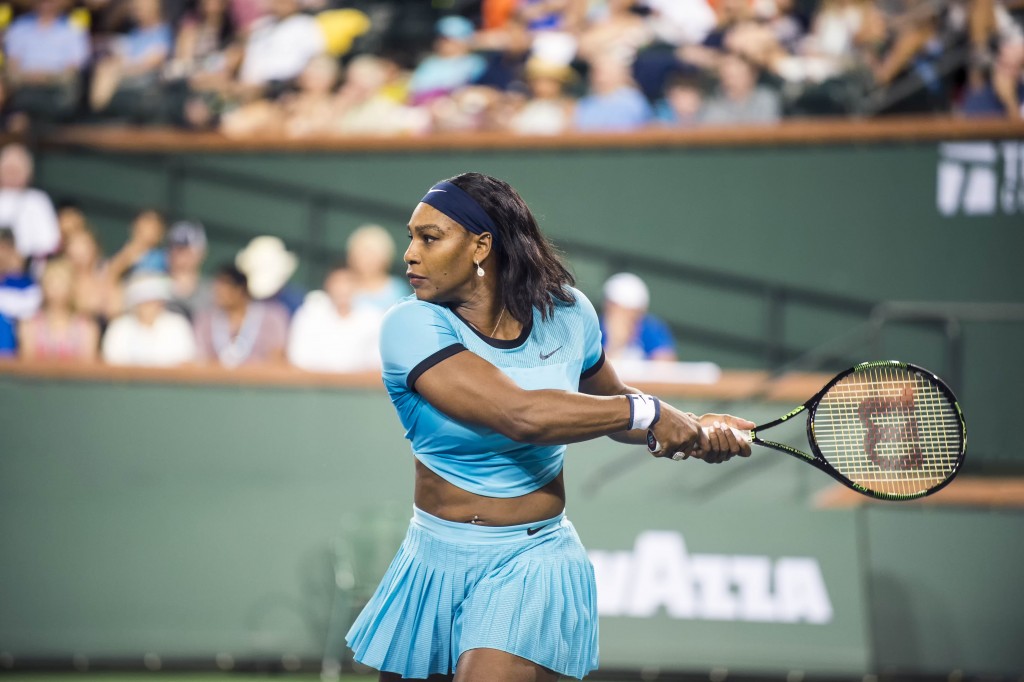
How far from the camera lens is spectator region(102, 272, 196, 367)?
7.95 meters

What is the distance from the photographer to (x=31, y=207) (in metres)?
9.24

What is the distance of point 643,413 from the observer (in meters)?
3.20

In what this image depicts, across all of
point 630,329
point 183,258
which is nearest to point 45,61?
point 183,258

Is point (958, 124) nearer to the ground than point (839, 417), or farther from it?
farther from it

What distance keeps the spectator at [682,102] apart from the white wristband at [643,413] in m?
6.07

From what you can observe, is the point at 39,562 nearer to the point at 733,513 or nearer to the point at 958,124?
the point at 733,513

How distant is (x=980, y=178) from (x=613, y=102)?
104 inches

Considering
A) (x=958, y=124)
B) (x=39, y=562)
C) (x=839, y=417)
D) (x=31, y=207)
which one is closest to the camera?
(x=839, y=417)

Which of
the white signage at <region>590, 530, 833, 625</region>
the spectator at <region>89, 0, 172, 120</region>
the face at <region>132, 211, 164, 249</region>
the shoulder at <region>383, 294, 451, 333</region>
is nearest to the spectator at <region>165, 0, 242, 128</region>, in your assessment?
the spectator at <region>89, 0, 172, 120</region>

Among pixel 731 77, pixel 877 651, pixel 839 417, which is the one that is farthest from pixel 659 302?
pixel 839 417


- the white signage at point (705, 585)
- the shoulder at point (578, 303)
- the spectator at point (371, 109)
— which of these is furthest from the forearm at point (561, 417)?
the spectator at point (371, 109)

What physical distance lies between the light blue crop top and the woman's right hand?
0.28 metres

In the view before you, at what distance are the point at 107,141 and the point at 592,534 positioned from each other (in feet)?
17.5

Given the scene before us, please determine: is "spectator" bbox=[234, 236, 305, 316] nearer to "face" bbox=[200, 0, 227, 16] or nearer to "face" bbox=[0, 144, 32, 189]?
"face" bbox=[0, 144, 32, 189]
